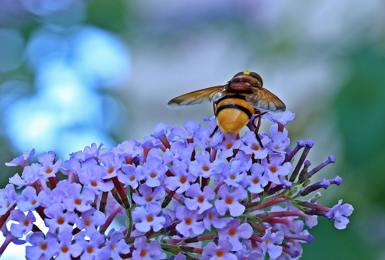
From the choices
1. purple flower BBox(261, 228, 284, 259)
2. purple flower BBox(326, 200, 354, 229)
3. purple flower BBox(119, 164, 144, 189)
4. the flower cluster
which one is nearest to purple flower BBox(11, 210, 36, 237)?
the flower cluster

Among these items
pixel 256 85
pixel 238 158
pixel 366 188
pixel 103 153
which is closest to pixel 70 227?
pixel 103 153

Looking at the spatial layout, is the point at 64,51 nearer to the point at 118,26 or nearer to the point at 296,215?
the point at 118,26

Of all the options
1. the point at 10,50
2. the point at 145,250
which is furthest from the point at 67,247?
the point at 10,50

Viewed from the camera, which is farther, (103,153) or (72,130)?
(72,130)

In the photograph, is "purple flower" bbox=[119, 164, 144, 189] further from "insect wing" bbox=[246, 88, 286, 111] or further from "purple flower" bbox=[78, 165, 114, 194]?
"insect wing" bbox=[246, 88, 286, 111]

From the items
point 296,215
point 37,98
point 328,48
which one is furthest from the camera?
point 37,98
